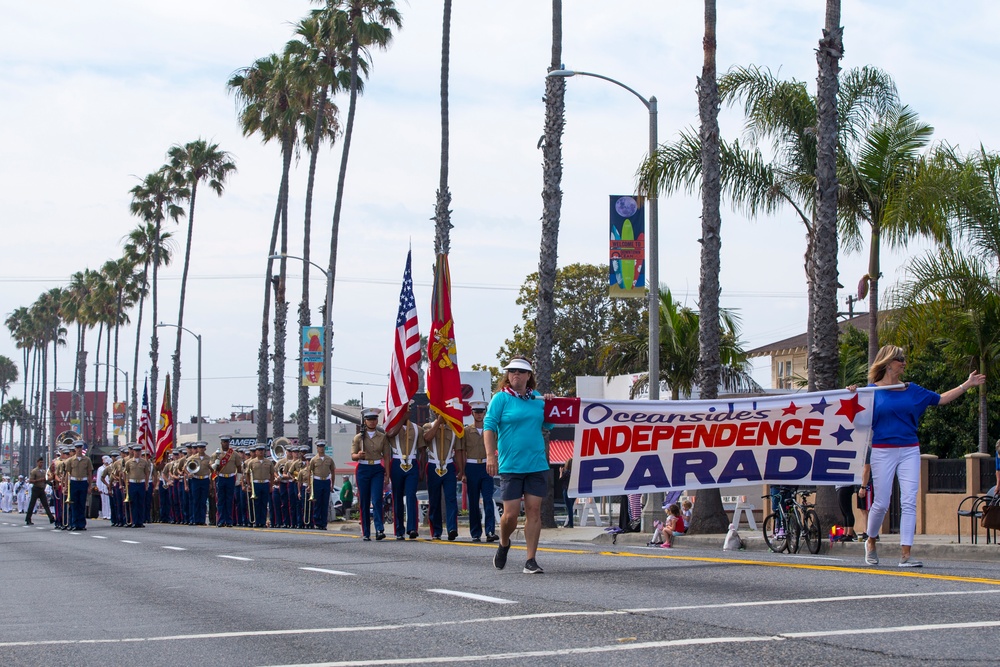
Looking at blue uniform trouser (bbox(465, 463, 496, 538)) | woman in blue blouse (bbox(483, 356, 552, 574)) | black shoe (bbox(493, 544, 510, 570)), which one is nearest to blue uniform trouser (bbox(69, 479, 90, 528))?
blue uniform trouser (bbox(465, 463, 496, 538))

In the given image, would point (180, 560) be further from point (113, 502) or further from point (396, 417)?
point (113, 502)

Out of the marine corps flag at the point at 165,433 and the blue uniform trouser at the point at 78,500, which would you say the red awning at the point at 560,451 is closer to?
the marine corps flag at the point at 165,433

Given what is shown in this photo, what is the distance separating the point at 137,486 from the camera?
33.7m

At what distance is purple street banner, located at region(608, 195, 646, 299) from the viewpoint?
24.8 metres

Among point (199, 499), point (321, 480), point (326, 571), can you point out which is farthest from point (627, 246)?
point (199, 499)

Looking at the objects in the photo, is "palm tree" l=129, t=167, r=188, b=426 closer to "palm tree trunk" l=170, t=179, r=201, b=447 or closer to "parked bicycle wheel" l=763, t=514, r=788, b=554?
"palm tree trunk" l=170, t=179, r=201, b=447

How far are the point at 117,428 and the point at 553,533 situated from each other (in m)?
92.3

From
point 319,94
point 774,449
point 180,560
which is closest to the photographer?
point 774,449

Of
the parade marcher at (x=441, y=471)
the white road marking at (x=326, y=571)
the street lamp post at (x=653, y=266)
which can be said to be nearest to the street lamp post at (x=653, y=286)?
the street lamp post at (x=653, y=266)

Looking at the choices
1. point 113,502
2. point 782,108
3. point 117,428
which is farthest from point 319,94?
point 117,428

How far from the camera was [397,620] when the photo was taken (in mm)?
8953

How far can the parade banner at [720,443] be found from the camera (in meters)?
14.1

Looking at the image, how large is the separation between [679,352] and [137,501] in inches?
559

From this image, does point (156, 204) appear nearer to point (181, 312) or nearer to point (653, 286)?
point (181, 312)
